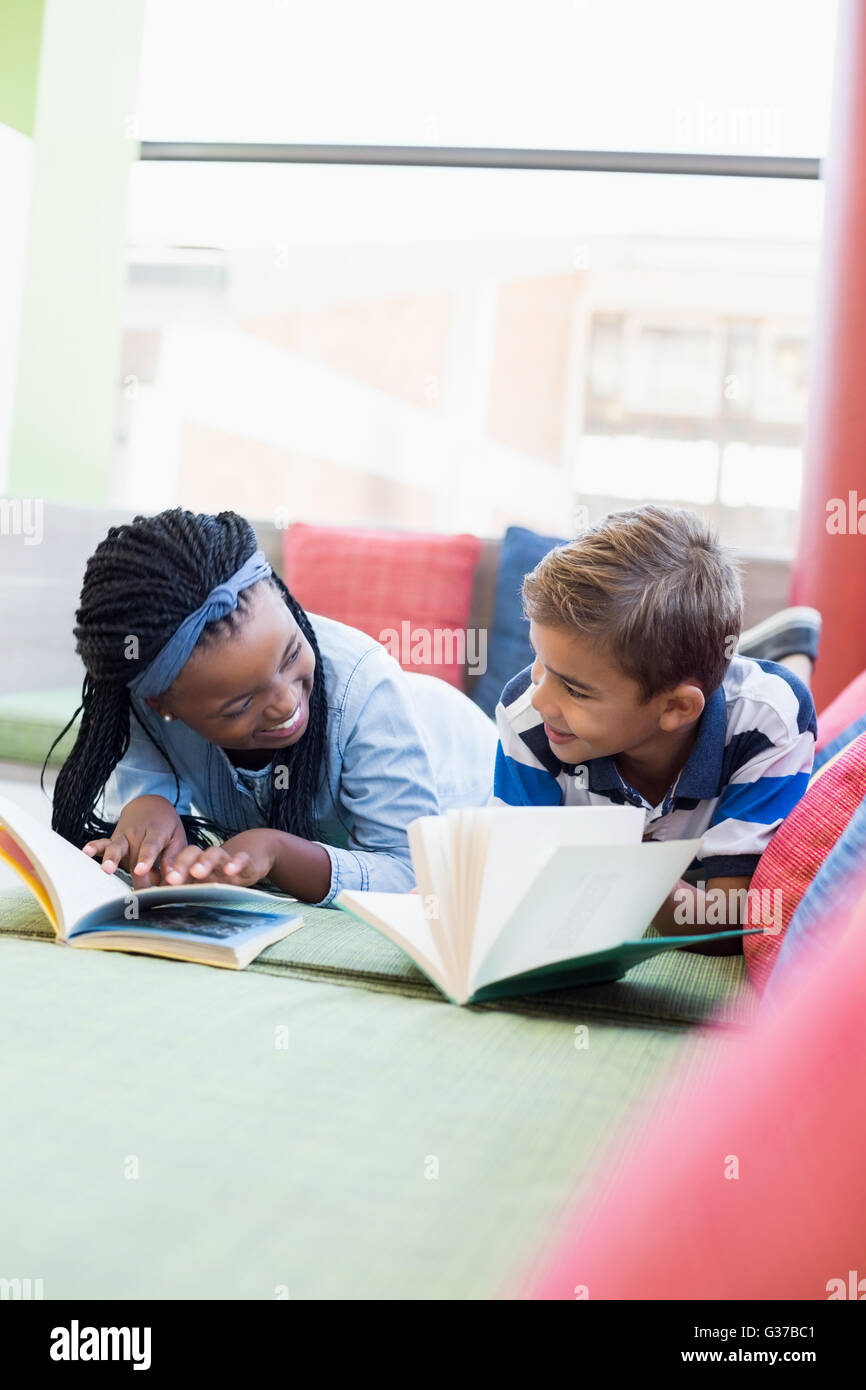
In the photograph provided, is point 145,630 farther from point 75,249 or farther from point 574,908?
point 75,249

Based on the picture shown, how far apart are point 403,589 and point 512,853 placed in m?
1.91

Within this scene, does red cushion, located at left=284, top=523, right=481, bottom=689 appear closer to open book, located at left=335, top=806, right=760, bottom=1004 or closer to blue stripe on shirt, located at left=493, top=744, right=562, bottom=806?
blue stripe on shirt, located at left=493, top=744, right=562, bottom=806

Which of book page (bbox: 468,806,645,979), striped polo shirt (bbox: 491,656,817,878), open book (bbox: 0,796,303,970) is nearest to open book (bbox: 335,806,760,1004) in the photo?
book page (bbox: 468,806,645,979)

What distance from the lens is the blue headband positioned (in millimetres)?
1234

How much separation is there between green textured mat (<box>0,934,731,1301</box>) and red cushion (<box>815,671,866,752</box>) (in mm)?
826

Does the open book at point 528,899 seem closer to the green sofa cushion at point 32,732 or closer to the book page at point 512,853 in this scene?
the book page at point 512,853

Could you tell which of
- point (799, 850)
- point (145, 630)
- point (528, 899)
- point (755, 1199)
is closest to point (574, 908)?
point (528, 899)

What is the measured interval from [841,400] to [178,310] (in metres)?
3.28

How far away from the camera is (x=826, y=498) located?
2.73 metres

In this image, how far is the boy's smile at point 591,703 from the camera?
121cm

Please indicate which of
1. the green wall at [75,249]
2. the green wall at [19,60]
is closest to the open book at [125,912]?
the green wall at [75,249]

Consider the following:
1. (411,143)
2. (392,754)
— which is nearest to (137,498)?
(411,143)

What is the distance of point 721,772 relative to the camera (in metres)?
1.26

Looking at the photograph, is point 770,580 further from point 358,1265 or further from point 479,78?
point 358,1265
